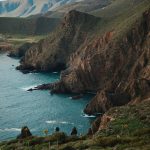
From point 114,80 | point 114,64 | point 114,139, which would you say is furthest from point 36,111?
point 114,139

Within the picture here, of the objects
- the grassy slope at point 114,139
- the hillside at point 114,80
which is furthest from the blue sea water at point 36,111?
the grassy slope at point 114,139

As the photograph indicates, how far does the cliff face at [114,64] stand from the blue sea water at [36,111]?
854cm

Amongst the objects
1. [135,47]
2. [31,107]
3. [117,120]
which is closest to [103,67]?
[135,47]

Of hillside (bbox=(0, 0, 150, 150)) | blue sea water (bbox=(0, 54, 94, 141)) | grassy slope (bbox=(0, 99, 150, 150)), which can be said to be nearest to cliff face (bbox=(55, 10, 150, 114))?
hillside (bbox=(0, 0, 150, 150))

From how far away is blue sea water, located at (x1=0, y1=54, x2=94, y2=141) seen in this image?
116125mm

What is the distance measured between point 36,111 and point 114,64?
1372 inches

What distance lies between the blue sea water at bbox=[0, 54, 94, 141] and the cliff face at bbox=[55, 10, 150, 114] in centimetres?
854

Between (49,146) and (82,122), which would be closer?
(49,146)

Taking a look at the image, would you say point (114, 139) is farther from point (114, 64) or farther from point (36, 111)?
point (114, 64)

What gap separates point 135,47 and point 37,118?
46.6 meters

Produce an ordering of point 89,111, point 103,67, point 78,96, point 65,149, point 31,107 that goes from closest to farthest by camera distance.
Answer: point 65,149
point 89,111
point 31,107
point 78,96
point 103,67

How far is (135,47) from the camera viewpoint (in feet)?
515

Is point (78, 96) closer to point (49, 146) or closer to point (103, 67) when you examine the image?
point (103, 67)

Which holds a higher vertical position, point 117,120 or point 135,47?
point 135,47
